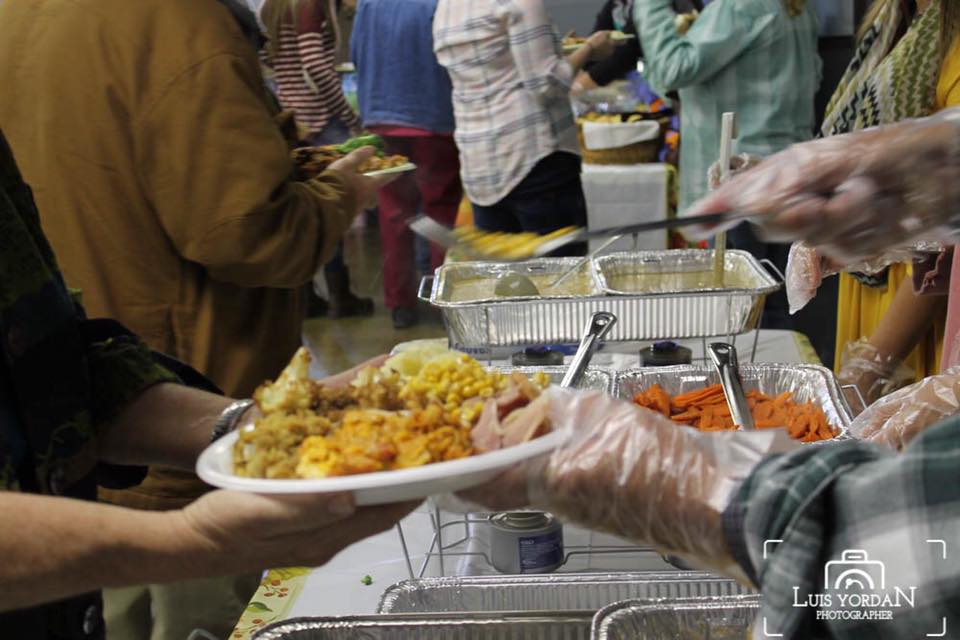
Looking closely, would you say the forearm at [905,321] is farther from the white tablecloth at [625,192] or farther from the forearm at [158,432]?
the white tablecloth at [625,192]

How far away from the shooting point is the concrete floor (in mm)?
4090

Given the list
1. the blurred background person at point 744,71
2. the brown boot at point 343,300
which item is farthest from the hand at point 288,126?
the brown boot at point 343,300

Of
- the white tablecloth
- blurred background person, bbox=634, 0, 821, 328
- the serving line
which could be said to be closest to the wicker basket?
the white tablecloth

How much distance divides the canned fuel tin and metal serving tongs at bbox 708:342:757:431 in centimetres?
32

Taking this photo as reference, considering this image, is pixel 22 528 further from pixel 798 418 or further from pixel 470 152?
pixel 470 152

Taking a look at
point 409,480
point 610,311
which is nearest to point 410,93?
point 610,311

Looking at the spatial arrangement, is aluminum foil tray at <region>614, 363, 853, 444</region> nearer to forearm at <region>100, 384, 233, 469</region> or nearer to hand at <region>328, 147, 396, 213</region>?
hand at <region>328, 147, 396, 213</region>

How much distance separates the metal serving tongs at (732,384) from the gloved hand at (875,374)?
45 centimetres

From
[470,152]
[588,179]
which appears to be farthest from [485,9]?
[588,179]

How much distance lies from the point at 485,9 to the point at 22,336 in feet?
7.17

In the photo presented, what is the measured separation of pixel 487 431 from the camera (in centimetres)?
75

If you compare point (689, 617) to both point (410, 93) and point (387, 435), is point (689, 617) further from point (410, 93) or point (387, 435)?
point (410, 93)

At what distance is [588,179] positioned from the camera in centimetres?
372

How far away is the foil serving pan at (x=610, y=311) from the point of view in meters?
1.74
